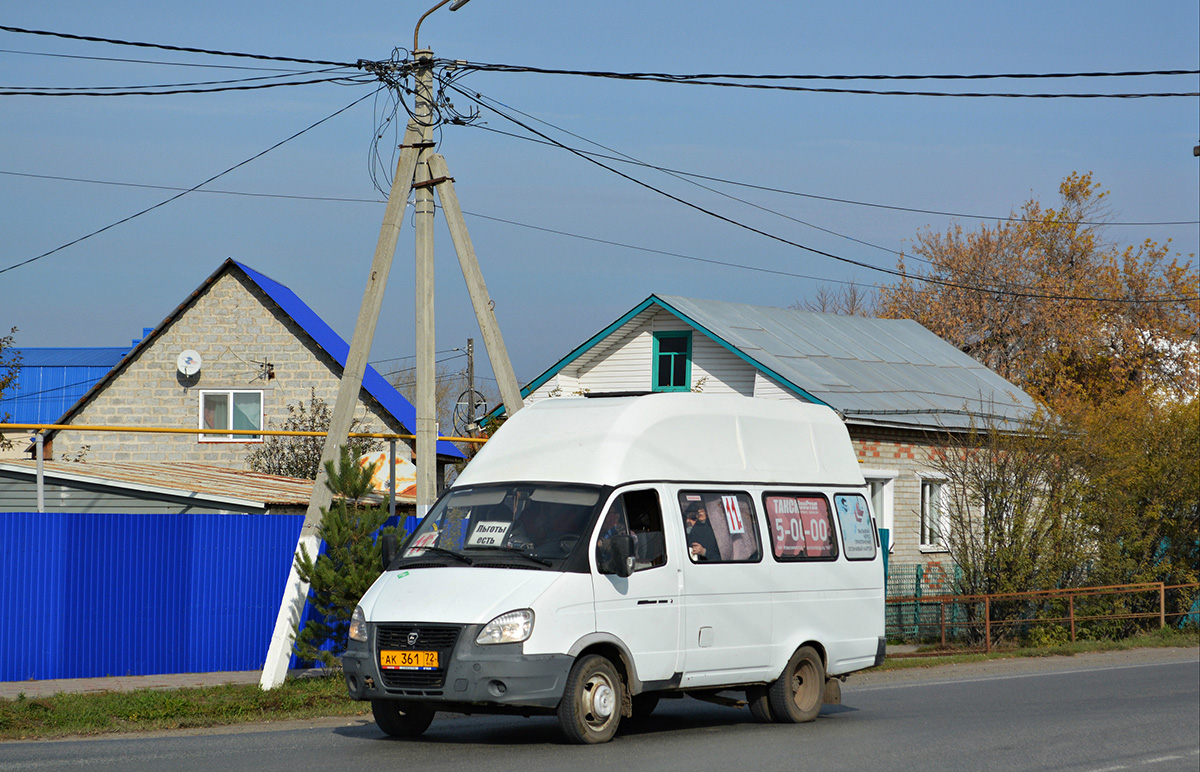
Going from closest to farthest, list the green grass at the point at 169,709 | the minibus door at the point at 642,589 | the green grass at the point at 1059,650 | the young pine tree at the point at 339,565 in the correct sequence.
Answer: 1. the minibus door at the point at 642,589
2. the green grass at the point at 169,709
3. the young pine tree at the point at 339,565
4. the green grass at the point at 1059,650

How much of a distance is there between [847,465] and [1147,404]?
17.9 meters

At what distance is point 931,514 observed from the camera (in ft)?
89.4

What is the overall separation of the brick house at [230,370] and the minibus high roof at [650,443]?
19.5 metres

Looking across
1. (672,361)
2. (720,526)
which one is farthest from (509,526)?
(672,361)

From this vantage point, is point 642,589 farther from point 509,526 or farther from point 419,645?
point 419,645

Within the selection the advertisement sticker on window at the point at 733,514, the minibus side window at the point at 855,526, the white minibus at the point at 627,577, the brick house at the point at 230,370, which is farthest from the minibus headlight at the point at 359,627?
the brick house at the point at 230,370

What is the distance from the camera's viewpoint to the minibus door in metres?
10.0

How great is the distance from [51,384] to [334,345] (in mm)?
24065

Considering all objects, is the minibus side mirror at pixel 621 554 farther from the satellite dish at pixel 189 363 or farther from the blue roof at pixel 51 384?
the blue roof at pixel 51 384

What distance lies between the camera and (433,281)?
586 inches

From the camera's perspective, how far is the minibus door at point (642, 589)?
10.0 m

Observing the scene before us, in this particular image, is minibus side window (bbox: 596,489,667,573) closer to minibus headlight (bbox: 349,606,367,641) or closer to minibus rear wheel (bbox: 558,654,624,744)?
minibus rear wheel (bbox: 558,654,624,744)

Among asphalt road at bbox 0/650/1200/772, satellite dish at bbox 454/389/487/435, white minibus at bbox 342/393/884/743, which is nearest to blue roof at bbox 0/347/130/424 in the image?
satellite dish at bbox 454/389/487/435

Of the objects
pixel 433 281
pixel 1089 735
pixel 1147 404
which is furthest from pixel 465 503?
pixel 1147 404
